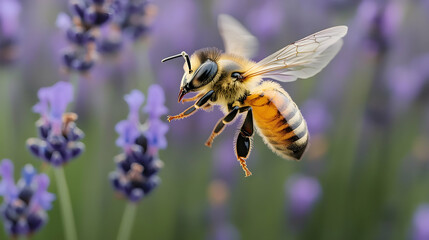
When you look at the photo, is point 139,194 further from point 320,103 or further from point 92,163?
point 320,103

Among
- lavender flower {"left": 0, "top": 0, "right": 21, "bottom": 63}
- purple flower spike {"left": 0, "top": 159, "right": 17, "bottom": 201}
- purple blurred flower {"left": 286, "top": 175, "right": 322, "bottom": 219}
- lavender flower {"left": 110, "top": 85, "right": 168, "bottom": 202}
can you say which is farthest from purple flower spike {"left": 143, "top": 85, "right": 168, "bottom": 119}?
purple blurred flower {"left": 286, "top": 175, "right": 322, "bottom": 219}

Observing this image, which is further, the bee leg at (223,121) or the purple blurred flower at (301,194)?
the purple blurred flower at (301,194)

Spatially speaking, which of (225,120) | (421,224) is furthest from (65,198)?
(421,224)

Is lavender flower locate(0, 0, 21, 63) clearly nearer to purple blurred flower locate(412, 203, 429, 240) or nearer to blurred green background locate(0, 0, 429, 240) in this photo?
blurred green background locate(0, 0, 429, 240)

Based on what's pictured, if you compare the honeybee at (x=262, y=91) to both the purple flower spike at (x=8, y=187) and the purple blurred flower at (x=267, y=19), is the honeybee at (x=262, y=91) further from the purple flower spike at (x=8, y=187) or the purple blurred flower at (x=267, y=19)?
the purple blurred flower at (x=267, y=19)

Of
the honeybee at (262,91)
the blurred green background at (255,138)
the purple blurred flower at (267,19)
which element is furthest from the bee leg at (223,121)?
the purple blurred flower at (267,19)

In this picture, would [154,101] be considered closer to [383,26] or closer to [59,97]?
[59,97]

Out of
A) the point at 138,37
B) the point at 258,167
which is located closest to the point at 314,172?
the point at 258,167
